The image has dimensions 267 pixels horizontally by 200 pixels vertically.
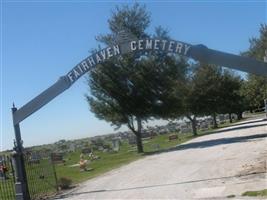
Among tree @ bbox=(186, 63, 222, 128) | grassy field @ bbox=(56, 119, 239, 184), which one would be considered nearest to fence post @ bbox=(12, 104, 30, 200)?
grassy field @ bbox=(56, 119, 239, 184)

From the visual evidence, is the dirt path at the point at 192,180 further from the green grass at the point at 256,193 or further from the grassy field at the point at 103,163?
the grassy field at the point at 103,163

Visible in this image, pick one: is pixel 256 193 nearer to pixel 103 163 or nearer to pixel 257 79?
pixel 103 163

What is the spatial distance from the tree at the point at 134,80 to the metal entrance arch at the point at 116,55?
19.0m

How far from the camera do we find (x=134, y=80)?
123 feet

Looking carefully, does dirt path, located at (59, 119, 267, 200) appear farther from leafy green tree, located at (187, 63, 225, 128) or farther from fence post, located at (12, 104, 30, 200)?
leafy green tree, located at (187, 63, 225, 128)

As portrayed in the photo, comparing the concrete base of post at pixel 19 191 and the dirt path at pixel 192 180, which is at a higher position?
the concrete base of post at pixel 19 191

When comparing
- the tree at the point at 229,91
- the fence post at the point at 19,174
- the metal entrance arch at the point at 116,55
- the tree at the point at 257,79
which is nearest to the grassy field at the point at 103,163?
the fence post at the point at 19,174

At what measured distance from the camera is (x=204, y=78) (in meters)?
60.3

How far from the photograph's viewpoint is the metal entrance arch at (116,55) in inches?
637

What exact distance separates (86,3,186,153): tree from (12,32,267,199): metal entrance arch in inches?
748

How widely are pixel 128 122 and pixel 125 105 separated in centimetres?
248

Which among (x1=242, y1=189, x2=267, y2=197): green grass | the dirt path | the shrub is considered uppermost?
the shrub

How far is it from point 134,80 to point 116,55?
767 inches

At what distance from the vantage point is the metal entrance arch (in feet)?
53.1
